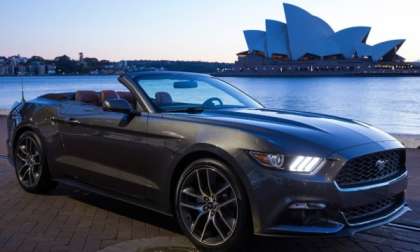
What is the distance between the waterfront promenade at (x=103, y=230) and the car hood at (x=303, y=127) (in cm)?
93

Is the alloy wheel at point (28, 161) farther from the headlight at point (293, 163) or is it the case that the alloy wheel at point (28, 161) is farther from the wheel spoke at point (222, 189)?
the headlight at point (293, 163)

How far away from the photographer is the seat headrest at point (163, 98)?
5.50 metres

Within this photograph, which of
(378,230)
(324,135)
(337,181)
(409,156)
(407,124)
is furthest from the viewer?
(407,124)

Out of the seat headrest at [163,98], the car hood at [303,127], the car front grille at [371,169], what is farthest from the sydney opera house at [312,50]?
the car front grille at [371,169]

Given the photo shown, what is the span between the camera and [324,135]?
4.48 meters

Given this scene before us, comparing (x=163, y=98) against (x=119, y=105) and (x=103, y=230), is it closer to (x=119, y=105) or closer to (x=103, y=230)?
(x=119, y=105)

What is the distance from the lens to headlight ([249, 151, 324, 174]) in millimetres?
4195

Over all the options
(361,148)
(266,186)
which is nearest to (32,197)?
(266,186)

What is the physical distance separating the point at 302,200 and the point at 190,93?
2194 millimetres

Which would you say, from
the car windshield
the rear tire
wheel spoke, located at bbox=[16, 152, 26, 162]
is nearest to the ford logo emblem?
the car windshield

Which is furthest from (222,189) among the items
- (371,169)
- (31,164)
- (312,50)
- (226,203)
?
(312,50)

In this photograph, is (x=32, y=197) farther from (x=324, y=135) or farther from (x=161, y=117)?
(x=324, y=135)

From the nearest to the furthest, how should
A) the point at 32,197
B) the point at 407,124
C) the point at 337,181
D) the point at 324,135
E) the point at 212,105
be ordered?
the point at 337,181
the point at 324,135
the point at 212,105
the point at 32,197
the point at 407,124

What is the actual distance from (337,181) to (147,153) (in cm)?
171
